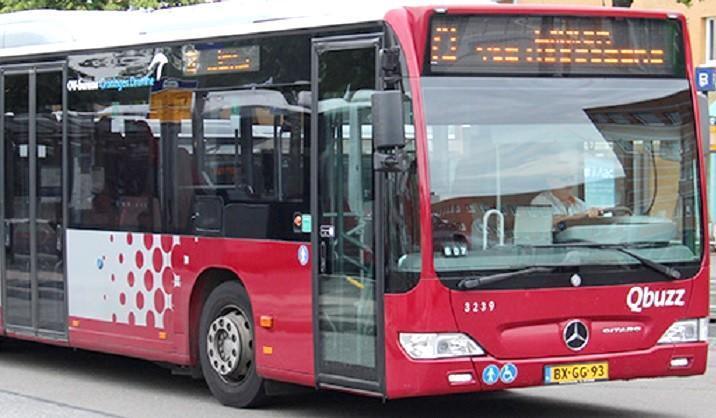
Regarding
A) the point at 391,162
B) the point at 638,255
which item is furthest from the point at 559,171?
the point at 391,162

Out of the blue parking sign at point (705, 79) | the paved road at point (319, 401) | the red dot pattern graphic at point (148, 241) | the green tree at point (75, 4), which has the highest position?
the green tree at point (75, 4)

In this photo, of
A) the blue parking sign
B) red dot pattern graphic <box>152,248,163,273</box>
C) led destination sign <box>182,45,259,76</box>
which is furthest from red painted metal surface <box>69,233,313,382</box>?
the blue parking sign

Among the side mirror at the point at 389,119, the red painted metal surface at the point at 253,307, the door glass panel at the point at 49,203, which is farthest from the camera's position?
the door glass panel at the point at 49,203

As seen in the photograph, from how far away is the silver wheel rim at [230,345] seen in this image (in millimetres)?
12703

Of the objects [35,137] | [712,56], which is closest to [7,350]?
[35,137]

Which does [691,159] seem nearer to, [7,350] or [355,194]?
[355,194]

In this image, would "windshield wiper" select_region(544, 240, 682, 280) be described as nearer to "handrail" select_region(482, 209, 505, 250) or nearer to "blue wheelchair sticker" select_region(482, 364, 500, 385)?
"handrail" select_region(482, 209, 505, 250)

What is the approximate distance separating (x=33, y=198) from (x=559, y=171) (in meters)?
6.23

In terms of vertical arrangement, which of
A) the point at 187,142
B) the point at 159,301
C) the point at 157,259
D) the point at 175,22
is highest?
the point at 175,22

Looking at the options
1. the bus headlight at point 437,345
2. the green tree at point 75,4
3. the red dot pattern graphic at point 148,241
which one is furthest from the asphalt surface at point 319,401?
the green tree at point 75,4

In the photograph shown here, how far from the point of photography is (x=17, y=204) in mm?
15773

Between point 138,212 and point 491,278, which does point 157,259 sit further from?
point 491,278

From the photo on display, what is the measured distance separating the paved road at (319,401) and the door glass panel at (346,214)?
1.24m

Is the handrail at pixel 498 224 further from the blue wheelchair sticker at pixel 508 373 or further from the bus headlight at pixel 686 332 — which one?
the bus headlight at pixel 686 332
